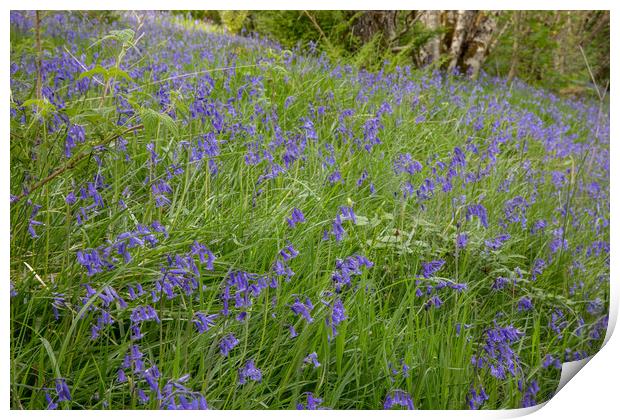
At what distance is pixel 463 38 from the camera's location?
3.78 meters

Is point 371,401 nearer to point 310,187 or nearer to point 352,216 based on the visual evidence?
point 352,216

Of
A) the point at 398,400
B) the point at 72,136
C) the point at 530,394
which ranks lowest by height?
the point at 530,394

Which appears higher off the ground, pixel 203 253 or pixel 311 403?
pixel 203 253

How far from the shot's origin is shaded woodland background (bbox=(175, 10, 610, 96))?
2.72 meters

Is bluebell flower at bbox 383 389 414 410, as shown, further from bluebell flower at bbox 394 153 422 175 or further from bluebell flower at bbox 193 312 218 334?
bluebell flower at bbox 394 153 422 175

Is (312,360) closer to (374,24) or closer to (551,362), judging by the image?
(551,362)

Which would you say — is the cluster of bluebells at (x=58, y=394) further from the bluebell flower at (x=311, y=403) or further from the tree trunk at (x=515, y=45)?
the tree trunk at (x=515, y=45)

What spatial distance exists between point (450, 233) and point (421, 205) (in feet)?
0.52

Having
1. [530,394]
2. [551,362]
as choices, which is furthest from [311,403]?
[551,362]

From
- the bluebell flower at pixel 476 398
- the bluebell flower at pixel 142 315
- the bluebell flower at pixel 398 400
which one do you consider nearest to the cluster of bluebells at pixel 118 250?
the bluebell flower at pixel 142 315

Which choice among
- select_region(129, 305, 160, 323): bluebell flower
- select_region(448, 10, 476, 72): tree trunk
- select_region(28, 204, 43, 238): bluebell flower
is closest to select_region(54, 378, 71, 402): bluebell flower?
select_region(129, 305, 160, 323): bluebell flower

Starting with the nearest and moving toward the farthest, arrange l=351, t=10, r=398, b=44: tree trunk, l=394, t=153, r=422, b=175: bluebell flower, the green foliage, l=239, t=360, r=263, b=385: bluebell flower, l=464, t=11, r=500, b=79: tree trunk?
l=239, t=360, r=263, b=385: bluebell flower, l=394, t=153, r=422, b=175: bluebell flower, the green foliage, l=351, t=10, r=398, b=44: tree trunk, l=464, t=11, r=500, b=79: tree trunk

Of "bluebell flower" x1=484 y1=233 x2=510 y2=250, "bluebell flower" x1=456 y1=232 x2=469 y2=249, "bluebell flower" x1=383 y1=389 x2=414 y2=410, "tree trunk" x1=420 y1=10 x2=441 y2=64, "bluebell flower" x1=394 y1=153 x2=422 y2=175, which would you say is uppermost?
"tree trunk" x1=420 y1=10 x2=441 y2=64
